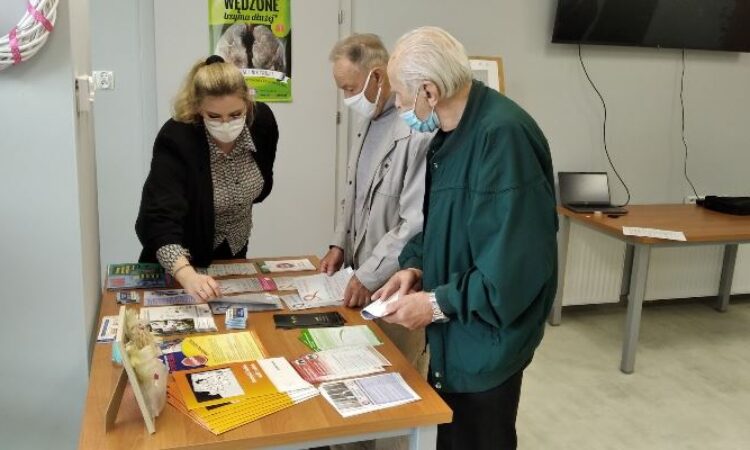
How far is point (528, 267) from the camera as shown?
4.51 ft

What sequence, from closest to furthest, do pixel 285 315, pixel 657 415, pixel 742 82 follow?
pixel 285 315 → pixel 657 415 → pixel 742 82

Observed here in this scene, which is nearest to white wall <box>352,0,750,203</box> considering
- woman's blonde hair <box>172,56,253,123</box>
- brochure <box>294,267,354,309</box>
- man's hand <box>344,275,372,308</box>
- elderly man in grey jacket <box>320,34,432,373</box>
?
elderly man in grey jacket <box>320,34,432,373</box>

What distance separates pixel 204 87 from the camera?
1.93m

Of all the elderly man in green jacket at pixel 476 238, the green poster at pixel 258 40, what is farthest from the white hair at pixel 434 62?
the green poster at pixel 258 40

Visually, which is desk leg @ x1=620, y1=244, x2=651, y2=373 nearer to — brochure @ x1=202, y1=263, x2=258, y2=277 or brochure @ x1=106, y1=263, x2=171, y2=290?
brochure @ x1=202, y1=263, x2=258, y2=277

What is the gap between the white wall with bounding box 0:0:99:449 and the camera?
142cm

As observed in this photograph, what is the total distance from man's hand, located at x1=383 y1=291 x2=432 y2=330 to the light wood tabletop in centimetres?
208

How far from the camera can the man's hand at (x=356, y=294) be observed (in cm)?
189

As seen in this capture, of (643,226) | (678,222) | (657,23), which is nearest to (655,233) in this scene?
(643,226)

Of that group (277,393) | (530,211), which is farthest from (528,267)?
(277,393)

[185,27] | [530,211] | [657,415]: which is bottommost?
[657,415]

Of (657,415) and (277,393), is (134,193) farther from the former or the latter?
(657,415)

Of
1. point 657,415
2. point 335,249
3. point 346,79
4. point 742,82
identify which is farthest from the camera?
point 742,82

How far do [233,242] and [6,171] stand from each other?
2.97 ft
